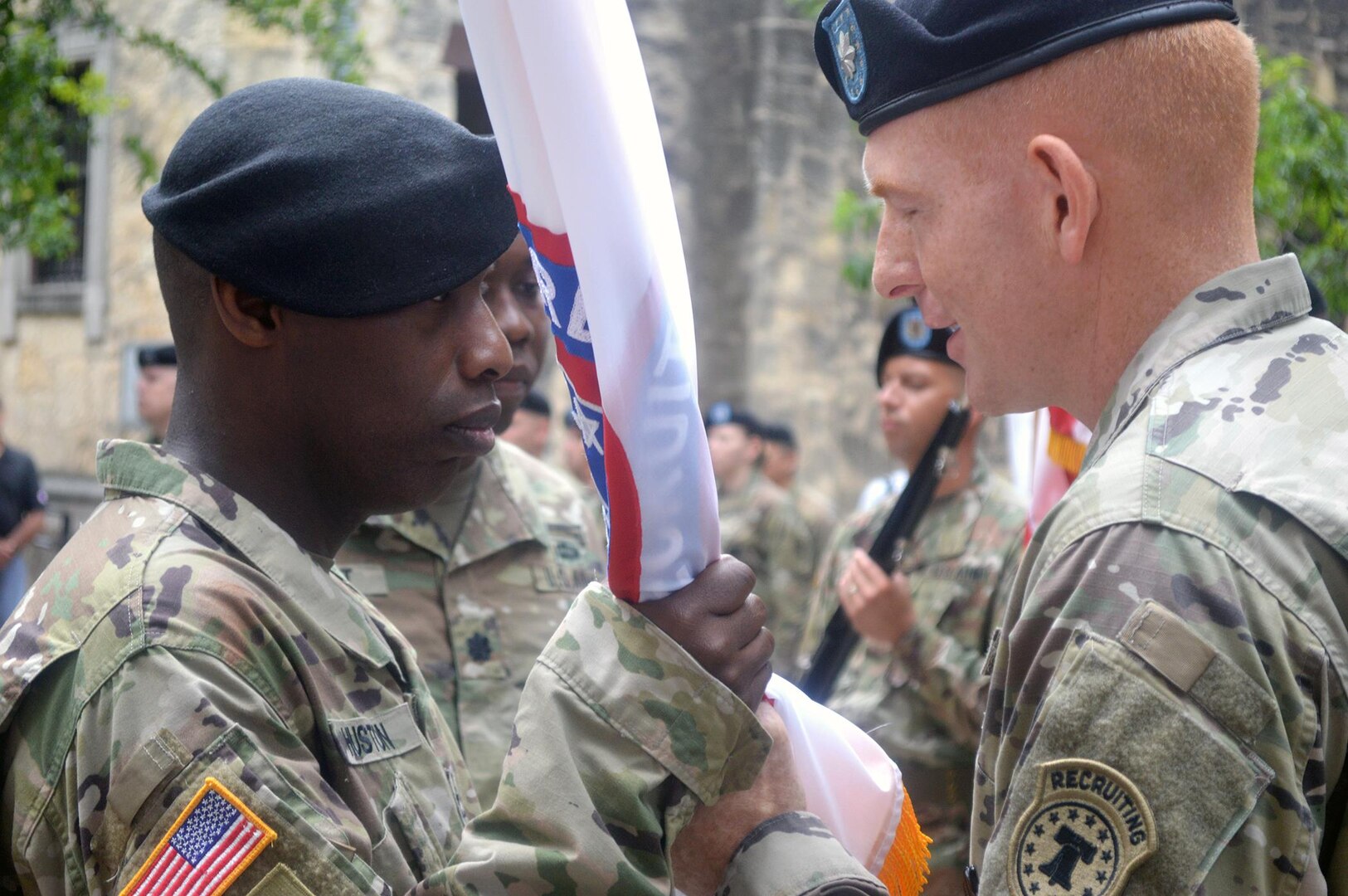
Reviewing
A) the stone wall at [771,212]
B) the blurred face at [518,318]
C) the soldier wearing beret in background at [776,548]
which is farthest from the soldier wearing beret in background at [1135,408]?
the stone wall at [771,212]

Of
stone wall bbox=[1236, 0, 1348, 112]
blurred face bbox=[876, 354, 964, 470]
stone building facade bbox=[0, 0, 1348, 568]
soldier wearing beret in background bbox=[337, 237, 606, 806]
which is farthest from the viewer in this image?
stone building facade bbox=[0, 0, 1348, 568]

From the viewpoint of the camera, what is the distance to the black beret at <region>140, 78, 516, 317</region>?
5.45 ft

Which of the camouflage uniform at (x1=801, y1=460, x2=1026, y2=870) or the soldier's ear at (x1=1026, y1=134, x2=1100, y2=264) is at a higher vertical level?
the soldier's ear at (x1=1026, y1=134, x2=1100, y2=264)

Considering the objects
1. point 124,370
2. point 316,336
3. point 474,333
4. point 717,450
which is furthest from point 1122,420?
point 124,370

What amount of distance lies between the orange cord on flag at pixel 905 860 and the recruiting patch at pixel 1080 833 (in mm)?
531

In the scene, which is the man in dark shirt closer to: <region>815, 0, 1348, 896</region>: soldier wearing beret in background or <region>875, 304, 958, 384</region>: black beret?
<region>875, 304, 958, 384</region>: black beret

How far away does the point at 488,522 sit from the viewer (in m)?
3.19

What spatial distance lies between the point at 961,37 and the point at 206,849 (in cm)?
119

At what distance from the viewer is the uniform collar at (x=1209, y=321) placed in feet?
4.79

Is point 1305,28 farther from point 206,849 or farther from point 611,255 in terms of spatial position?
point 206,849

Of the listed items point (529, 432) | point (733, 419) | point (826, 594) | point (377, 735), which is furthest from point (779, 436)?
point (377, 735)

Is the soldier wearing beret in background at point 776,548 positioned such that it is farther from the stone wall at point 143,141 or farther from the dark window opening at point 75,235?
the dark window opening at point 75,235

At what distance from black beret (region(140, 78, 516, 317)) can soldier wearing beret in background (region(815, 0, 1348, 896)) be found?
1.82 ft

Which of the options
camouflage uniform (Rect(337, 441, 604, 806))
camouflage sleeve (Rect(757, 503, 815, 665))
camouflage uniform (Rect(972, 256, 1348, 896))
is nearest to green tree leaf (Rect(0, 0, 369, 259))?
camouflage uniform (Rect(337, 441, 604, 806))
